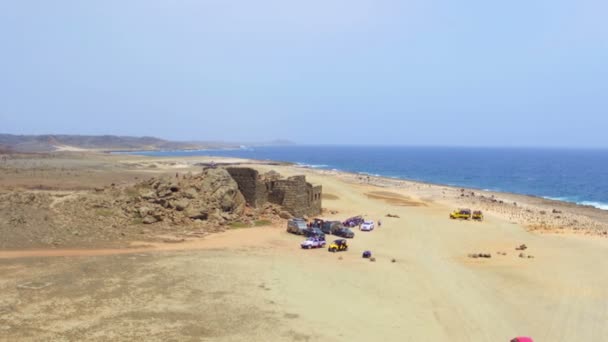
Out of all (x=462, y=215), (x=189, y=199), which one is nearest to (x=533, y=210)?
(x=462, y=215)

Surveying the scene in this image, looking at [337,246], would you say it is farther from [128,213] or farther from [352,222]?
[128,213]

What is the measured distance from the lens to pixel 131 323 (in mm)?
21547

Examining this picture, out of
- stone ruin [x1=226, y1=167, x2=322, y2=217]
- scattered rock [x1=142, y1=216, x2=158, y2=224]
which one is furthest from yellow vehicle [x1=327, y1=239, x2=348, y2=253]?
scattered rock [x1=142, y1=216, x2=158, y2=224]

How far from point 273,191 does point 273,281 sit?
2407cm

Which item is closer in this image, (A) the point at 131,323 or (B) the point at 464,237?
(A) the point at 131,323

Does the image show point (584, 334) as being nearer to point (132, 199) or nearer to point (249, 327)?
point (249, 327)

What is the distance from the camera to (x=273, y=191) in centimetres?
5238

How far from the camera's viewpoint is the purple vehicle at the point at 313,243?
38.8 meters

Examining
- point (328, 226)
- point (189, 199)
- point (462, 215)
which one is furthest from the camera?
point (462, 215)

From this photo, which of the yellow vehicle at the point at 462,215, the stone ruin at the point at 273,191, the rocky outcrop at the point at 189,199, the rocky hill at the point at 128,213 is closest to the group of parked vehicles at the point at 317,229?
the rocky hill at the point at 128,213

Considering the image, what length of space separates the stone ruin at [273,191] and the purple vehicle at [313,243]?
11825 mm

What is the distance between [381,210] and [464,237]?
60.1 ft

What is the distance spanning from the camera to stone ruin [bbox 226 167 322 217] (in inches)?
2000

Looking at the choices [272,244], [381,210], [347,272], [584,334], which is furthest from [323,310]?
[381,210]
